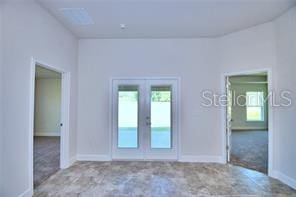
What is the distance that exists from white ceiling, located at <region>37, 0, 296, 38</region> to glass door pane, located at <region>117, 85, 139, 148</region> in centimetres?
150

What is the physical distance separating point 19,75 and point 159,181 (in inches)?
114

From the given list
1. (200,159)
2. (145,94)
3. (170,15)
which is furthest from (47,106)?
(170,15)

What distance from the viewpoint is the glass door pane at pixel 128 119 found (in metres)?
5.71

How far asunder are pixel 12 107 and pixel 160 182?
2.70 metres

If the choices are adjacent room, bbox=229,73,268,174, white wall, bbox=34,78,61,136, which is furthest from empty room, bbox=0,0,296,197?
adjacent room, bbox=229,73,268,174

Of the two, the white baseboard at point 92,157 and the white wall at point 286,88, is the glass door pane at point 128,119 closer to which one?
the white baseboard at point 92,157

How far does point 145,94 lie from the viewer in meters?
5.72

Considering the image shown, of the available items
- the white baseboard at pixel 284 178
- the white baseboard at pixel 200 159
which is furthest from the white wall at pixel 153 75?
the white baseboard at pixel 284 178

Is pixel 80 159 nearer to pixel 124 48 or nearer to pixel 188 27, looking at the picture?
pixel 124 48

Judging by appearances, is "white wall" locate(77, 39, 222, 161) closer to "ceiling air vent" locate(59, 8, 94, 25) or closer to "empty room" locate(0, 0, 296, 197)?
"empty room" locate(0, 0, 296, 197)

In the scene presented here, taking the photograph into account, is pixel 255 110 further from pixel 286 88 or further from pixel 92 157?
pixel 92 157

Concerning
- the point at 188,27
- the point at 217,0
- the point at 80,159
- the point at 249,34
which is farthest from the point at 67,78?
the point at 249,34

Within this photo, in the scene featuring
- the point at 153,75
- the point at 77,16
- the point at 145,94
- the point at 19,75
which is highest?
the point at 77,16

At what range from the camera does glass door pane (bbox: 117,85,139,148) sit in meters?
5.71
